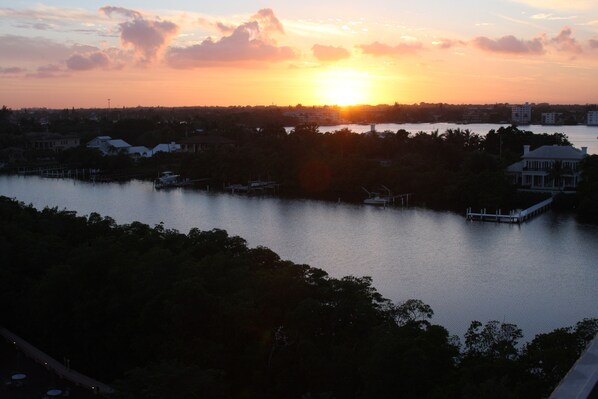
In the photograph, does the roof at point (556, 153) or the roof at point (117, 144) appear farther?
the roof at point (117, 144)

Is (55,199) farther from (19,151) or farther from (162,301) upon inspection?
(162,301)

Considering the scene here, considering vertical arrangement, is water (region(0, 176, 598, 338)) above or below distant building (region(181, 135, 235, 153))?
below

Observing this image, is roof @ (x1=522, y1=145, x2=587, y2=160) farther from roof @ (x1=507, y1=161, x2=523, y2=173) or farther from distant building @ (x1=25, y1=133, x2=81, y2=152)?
distant building @ (x1=25, y1=133, x2=81, y2=152)

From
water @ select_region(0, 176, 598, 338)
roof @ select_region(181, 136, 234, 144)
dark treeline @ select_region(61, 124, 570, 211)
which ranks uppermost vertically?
roof @ select_region(181, 136, 234, 144)

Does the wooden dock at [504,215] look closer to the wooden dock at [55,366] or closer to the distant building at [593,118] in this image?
the wooden dock at [55,366]

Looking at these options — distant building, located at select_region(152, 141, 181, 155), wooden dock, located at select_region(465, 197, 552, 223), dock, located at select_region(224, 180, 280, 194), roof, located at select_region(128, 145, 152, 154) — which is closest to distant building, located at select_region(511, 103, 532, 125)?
distant building, located at select_region(152, 141, 181, 155)

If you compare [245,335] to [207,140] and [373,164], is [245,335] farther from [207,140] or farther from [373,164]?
[207,140]

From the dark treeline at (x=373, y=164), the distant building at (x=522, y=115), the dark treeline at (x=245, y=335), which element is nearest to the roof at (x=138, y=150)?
the dark treeline at (x=373, y=164)
